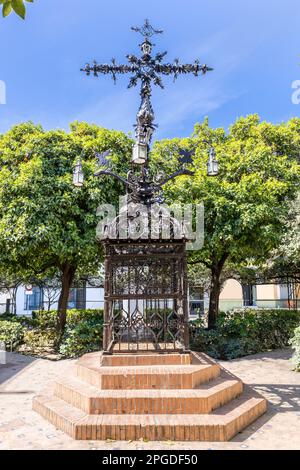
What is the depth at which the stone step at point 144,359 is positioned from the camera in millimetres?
5477

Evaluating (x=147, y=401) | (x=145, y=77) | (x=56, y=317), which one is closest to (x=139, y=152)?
(x=145, y=77)

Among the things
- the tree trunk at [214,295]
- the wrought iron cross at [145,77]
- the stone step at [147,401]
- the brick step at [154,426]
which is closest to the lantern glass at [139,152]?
the wrought iron cross at [145,77]

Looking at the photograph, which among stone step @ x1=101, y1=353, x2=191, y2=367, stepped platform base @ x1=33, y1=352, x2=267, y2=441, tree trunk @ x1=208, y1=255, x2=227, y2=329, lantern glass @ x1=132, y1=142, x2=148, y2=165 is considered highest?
lantern glass @ x1=132, y1=142, x2=148, y2=165

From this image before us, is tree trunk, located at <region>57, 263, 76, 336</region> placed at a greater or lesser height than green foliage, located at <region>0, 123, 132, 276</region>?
lesser

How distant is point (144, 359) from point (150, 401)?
2.81 feet

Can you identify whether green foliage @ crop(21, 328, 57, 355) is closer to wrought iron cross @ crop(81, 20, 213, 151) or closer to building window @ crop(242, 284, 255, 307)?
wrought iron cross @ crop(81, 20, 213, 151)

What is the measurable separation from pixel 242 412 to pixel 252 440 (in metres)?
0.49

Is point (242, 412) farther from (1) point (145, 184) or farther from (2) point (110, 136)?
(2) point (110, 136)

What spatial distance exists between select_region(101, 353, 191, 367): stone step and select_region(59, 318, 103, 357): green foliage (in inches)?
226

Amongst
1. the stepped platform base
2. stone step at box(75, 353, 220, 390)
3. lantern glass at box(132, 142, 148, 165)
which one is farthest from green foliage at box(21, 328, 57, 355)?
lantern glass at box(132, 142, 148, 165)

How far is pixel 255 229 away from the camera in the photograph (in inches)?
450

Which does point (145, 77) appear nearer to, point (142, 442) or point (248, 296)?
point (142, 442)

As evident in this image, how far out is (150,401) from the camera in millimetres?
4711

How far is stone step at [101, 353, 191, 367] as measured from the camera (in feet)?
18.0
